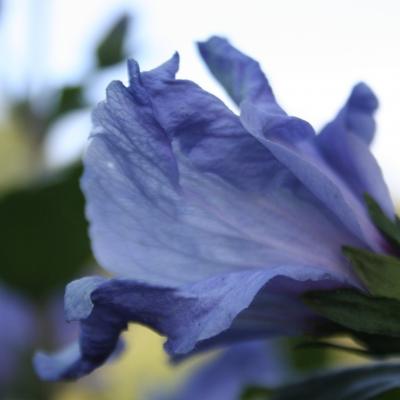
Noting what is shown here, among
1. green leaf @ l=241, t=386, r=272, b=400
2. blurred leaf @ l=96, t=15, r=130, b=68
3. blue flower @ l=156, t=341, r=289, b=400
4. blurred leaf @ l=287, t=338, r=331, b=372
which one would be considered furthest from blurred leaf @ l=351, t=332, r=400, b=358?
blurred leaf @ l=96, t=15, r=130, b=68

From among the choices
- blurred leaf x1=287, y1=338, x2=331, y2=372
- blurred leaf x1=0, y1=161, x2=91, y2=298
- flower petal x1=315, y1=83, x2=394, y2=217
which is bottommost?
blurred leaf x1=287, y1=338, x2=331, y2=372

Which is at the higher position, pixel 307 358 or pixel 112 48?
pixel 112 48

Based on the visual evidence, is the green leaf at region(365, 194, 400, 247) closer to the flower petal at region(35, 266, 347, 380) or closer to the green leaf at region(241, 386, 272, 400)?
the flower petal at region(35, 266, 347, 380)

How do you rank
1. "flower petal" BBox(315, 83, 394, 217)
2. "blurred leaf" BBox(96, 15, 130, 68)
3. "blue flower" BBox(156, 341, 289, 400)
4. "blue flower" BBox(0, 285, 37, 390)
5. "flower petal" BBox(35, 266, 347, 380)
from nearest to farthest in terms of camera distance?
"flower petal" BBox(35, 266, 347, 380) → "flower petal" BBox(315, 83, 394, 217) → "blue flower" BBox(156, 341, 289, 400) → "blurred leaf" BBox(96, 15, 130, 68) → "blue flower" BBox(0, 285, 37, 390)

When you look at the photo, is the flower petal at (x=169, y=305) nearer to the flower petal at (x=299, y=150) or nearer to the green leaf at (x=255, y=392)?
the flower petal at (x=299, y=150)

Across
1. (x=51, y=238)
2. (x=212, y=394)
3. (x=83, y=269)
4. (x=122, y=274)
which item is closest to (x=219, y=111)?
(x=122, y=274)

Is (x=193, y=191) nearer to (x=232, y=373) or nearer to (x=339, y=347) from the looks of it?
(x=339, y=347)

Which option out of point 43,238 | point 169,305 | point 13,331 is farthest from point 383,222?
point 13,331

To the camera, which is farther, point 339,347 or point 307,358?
point 307,358
